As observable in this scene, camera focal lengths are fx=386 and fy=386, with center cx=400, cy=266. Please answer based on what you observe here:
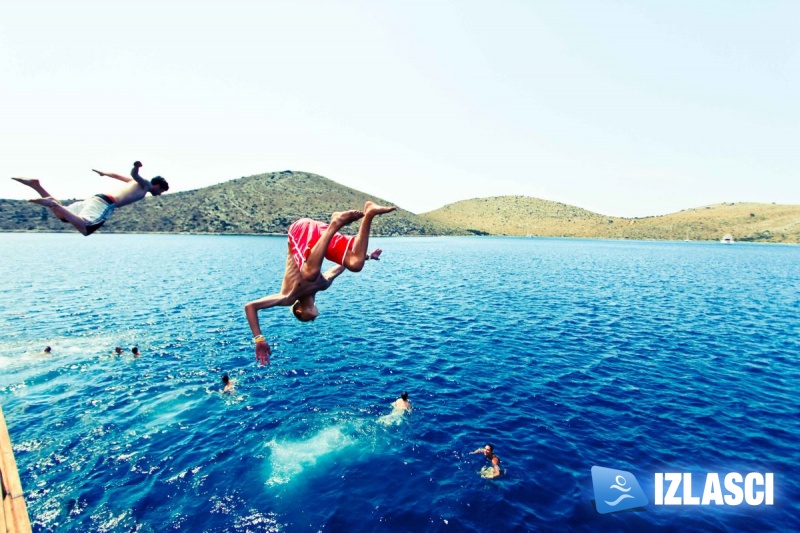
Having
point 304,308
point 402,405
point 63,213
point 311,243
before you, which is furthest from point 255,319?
point 402,405

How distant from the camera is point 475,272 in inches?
3866

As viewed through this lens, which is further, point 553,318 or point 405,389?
point 553,318

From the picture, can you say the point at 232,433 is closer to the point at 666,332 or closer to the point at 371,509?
the point at 371,509

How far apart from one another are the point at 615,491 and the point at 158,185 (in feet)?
72.7

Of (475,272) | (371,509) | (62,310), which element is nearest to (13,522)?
(371,509)

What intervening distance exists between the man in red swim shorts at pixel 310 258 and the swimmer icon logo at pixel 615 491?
57.4ft

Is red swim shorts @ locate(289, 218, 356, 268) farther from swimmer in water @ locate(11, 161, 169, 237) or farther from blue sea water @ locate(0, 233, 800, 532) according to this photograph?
blue sea water @ locate(0, 233, 800, 532)

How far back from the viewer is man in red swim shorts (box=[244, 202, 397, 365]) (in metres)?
7.12

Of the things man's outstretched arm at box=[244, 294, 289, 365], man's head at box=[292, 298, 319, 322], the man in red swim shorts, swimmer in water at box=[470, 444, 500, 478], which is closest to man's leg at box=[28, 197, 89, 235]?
man's outstretched arm at box=[244, 294, 289, 365]

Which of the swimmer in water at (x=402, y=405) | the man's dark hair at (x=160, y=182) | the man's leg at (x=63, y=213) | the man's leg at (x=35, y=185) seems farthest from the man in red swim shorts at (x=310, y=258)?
the swimmer in water at (x=402, y=405)

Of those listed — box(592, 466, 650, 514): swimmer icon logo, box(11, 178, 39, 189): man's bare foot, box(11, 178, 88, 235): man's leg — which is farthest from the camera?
box(592, 466, 650, 514): swimmer icon logo

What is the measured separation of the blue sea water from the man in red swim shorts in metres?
12.6

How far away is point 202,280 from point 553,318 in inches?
2598

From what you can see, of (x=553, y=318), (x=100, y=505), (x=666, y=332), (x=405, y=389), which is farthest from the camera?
(x=553, y=318)
